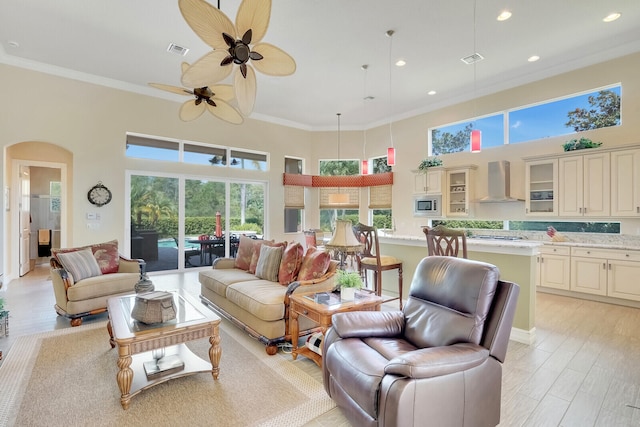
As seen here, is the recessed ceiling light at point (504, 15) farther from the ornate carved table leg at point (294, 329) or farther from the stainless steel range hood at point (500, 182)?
the ornate carved table leg at point (294, 329)

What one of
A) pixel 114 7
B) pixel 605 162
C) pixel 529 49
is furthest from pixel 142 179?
pixel 605 162

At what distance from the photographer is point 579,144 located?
4.96 metres

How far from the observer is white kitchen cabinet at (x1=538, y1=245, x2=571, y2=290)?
16.2 ft

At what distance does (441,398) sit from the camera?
156 centimetres

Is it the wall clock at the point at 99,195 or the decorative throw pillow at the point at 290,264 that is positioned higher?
the wall clock at the point at 99,195

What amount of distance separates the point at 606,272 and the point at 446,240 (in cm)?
304

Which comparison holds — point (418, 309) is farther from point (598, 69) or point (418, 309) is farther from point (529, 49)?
point (598, 69)

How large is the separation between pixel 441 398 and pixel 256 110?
7.19 m

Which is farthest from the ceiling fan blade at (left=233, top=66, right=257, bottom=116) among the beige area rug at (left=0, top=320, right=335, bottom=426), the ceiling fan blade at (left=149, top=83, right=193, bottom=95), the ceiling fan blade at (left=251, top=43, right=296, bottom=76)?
the beige area rug at (left=0, top=320, right=335, bottom=426)

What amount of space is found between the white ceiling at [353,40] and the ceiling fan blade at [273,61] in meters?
1.40

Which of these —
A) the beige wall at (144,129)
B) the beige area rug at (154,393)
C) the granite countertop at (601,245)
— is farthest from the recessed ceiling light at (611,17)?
the beige area rug at (154,393)

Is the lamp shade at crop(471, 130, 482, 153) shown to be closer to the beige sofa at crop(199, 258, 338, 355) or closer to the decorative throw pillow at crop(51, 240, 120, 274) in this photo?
the beige sofa at crop(199, 258, 338, 355)

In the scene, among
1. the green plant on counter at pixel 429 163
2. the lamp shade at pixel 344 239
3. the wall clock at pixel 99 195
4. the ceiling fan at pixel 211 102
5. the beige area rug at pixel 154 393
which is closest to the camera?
the beige area rug at pixel 154 393

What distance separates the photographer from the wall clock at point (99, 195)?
5.67 metres
